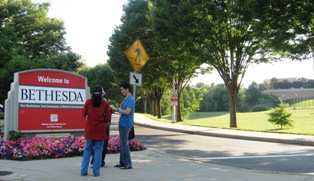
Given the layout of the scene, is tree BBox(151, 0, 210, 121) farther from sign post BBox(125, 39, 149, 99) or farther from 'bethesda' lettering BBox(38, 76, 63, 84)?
'bethesda' lettering BBox(38, 76, 63, 84)

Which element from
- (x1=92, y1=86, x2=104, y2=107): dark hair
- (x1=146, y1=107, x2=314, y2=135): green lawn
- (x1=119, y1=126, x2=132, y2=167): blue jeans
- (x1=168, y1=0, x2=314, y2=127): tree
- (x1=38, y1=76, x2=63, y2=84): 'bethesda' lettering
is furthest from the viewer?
(x1=146, y1=107, x2=314, y2=135): green lawn

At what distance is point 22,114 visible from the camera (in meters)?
10.0

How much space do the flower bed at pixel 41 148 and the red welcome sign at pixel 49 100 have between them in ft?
1.75

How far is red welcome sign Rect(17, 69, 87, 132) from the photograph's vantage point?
10.1 m

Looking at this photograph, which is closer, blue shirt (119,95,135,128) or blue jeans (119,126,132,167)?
blue shirt (119,95,135,128)

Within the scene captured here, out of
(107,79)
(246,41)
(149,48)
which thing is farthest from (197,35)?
(107,79)

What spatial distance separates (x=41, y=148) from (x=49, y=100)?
5.36 ft

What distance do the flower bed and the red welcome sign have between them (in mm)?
535

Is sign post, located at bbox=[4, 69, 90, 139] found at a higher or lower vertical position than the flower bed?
higher

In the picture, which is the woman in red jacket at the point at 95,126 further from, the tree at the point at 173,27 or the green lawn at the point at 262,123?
the tree at the point at 173,27

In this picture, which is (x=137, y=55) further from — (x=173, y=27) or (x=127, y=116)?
(x=173, y=27)

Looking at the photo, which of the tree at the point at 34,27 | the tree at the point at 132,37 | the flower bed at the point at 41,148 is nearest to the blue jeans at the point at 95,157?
the flower bed at the point at 41,148

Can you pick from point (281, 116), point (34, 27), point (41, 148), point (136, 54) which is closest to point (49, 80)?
point (41, 148)

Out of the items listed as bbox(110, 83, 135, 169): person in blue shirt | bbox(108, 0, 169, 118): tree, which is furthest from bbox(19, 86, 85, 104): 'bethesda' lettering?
bbox(108, 0, 169, 118): tree
